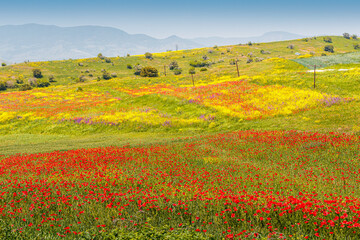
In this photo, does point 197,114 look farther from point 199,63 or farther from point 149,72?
point 199,63

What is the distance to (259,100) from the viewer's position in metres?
42.3

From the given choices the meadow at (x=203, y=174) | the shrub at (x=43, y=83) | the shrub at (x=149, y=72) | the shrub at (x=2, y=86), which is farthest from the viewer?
the shrub at (x=149, y=72)

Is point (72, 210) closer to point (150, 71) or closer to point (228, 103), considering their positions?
point (228, 103)

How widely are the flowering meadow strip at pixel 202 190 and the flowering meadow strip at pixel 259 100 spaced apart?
50.1 feet

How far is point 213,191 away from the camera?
1040 cm

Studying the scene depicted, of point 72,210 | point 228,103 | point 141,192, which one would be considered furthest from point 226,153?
point 228,103

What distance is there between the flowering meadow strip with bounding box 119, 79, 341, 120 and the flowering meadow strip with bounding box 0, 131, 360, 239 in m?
15.3

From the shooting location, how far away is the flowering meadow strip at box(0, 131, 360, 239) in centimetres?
767

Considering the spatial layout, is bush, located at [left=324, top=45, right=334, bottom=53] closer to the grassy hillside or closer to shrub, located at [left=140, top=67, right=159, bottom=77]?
the grassy hillside

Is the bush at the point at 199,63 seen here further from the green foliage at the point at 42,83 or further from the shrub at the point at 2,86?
the shrub at the point at 2,86

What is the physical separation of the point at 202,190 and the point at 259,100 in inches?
1377

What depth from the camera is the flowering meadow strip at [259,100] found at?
35.8 m

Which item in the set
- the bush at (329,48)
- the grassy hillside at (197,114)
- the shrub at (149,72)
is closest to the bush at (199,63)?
the shrub at (149,72)

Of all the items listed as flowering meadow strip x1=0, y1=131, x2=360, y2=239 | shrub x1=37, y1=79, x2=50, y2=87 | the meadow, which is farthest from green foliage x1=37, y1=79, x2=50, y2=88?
flowering meadow strip x1=0, y1=131, x2=360, y2=239
